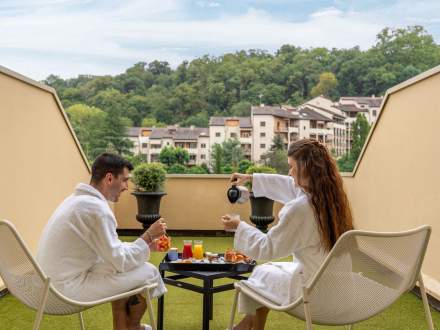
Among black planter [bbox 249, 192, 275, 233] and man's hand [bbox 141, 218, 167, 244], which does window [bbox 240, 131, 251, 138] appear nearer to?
black planter [bbox 249, 192, 275, 233]

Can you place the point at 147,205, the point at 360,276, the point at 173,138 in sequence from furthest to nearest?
the point at 173,138 → the point at 147,205 → the point at 360,276

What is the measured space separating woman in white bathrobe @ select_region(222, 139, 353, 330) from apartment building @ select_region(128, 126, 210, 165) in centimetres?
→ 2619

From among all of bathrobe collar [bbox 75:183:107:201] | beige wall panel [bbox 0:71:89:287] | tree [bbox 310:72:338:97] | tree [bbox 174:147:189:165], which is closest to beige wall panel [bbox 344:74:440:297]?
bathrobe collar [bbox 75:183:107:201]

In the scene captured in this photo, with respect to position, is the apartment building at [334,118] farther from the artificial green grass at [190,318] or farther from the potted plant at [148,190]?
the artificial green grass at [190,318]

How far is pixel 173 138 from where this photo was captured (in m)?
30.5

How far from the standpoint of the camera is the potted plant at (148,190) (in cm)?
725

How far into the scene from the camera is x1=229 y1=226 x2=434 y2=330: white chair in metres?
2.15

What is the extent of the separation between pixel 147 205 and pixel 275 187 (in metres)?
4.09

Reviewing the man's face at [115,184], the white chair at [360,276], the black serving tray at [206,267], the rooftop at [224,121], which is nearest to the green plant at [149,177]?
the black serving tray at [206,267]

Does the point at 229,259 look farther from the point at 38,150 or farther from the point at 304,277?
the point at 38,150

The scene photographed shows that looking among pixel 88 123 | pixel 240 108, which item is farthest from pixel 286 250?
pixel 88 123

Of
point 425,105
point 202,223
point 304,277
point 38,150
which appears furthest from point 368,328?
point 202,223

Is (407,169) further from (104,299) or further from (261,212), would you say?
(104,299)

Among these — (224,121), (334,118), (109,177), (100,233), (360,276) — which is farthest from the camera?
(334,118)
